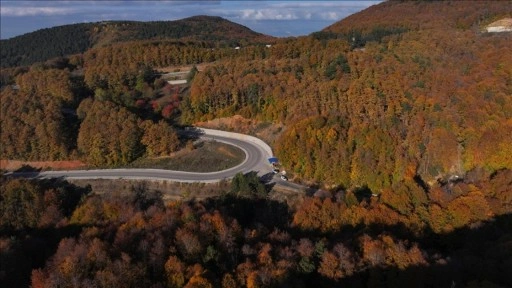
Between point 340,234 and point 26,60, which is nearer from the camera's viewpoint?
point 340,234

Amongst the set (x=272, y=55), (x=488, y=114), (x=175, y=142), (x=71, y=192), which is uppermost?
(x=272, y=55)

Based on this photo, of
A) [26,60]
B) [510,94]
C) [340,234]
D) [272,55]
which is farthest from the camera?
[26,60]

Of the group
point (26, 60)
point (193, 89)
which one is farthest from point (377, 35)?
point (26, 60)

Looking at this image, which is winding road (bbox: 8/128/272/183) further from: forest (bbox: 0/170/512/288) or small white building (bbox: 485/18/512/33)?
small white building (bbox: 485/18/512/33)

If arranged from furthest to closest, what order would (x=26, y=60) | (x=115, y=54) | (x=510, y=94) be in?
(x=26, y=60)
(x=115, y=54)
(x=510, y=94)

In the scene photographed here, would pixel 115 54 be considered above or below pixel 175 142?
above

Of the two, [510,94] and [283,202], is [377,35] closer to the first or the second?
[510,94]

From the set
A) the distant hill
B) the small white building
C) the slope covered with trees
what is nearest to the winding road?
the slope covered with trees

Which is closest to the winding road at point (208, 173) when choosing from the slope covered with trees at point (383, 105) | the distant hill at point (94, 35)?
the slope covered with trees at point (383, 105)
